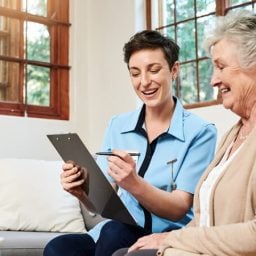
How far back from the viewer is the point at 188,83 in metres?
3.48

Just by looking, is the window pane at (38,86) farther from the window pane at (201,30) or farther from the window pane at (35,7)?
the window pane at (201,30)

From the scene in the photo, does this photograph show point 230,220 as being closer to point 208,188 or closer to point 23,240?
point 208,188

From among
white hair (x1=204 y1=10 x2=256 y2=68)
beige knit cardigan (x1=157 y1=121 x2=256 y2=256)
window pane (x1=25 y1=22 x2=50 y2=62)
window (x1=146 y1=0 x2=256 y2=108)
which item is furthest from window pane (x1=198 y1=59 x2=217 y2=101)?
beige knit cardigan (x1=157 y1=121 x2=256 y2=256)

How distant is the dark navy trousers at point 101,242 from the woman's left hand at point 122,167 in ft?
0.57

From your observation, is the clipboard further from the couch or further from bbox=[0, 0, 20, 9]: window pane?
bbox=[0, 0, 20, 9]: window pane

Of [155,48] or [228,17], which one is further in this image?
[155,48]

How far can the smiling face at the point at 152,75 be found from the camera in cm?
188

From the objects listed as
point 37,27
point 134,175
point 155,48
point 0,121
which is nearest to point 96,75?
point 37,27

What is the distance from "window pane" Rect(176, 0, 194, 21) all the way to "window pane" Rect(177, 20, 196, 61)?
45 millimetres

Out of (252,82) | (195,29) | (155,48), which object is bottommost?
(252,82)

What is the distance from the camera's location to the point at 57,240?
178cm

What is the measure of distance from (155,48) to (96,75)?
2023 millimetres

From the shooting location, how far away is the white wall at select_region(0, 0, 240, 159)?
3.62 m

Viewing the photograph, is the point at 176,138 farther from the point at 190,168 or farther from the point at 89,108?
the point at 89,108
